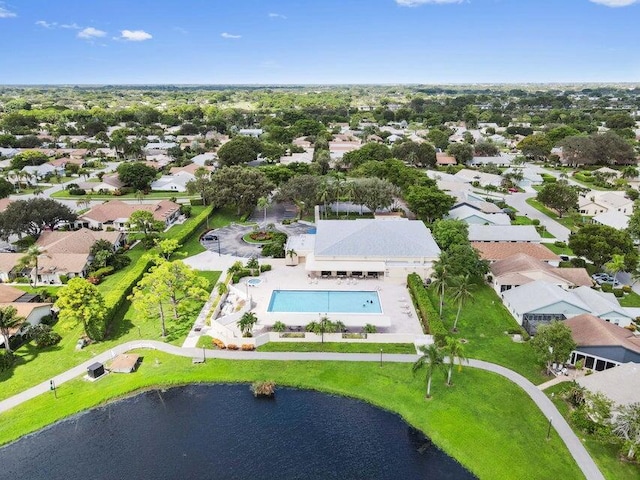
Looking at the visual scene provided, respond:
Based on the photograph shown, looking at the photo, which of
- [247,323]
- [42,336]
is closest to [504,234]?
[247,323]

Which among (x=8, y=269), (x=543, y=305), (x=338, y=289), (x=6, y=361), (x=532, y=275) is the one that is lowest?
(x=338, y=289)

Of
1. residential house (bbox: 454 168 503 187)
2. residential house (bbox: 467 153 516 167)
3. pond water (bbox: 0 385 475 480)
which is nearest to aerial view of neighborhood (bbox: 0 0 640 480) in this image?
pond water (bbox: 0 385 475 480)

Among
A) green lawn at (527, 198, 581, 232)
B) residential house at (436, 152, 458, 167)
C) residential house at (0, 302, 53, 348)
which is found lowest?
green lawn at (527, 198, 581, 232)

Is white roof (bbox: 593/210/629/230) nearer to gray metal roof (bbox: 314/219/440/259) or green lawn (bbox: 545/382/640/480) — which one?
gray metal roof (bbox: 314/219/440/259)

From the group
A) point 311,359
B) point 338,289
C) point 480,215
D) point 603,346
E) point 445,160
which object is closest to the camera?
point 603,346

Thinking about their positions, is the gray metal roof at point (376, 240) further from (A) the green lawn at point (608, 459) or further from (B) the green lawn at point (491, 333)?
(A) the green lawn at point (608, 459)

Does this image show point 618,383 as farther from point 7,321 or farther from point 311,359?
point 7,321
